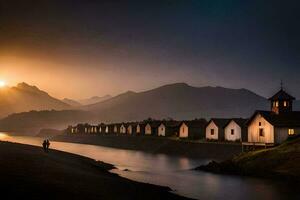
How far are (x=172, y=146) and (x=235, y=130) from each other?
2322 cm

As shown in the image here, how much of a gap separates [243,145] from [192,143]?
2262cm

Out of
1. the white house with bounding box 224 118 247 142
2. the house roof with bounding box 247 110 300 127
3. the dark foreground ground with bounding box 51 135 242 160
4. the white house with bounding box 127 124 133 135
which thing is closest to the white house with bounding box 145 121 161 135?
the dark foreground ground with bounding box 51 135 242 160

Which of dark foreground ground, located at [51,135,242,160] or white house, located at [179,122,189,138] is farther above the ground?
white house, located at [179,122,189,138]

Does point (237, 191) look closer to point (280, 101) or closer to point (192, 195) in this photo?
point (192, 195)

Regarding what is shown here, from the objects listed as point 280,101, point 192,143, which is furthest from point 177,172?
point 192,143

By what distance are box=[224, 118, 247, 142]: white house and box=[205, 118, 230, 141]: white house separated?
204 centimetres

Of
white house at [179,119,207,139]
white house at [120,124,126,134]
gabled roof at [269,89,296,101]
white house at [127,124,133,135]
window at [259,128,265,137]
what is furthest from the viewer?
white house at [120,124,126,134]

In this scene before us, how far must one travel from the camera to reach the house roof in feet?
252

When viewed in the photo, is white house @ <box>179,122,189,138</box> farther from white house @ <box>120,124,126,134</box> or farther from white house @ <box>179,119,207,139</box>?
white house @ <box>120,124,126,134</box>

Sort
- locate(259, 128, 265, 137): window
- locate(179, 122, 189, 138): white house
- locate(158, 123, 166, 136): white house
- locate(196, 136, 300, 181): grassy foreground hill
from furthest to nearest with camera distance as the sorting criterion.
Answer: locate(158, 123, 166, 136): white house, locate(179, 122, 189, 138): white house, locate(259, 128, 265, 137): window, locate(196, 136, 300, 181): grassy foreground hill

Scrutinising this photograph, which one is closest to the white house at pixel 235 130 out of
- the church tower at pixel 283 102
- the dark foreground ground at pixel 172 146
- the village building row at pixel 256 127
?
the village building row at pixel 256 127

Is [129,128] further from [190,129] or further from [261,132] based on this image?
[261,132]

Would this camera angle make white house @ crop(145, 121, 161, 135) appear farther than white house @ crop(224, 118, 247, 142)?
Yes

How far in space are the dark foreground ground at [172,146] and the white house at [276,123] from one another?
6.40m
